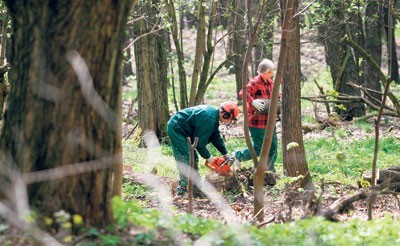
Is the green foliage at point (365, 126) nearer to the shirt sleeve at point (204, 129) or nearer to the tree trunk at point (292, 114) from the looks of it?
the tree trunk at point (292, 114)

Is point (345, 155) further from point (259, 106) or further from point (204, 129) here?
point (204, 129)

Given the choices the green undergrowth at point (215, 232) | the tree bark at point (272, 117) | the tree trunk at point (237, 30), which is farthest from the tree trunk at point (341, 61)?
the green undergrowth at point (215, 232)

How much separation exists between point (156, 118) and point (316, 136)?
12.3ft

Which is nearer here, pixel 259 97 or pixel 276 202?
pixel 276 202

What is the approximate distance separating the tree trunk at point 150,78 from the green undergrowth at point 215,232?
10110mm

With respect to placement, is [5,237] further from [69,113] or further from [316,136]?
[316,136]

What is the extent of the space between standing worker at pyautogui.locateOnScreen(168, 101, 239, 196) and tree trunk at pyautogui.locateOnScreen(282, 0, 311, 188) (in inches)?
35.7

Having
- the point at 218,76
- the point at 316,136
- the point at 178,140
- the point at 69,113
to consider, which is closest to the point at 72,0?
the point at 69,113

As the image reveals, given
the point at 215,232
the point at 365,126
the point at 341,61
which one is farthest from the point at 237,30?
the point at 215,232

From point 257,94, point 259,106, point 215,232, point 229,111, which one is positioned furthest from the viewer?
point 257,94

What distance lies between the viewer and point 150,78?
16406mm

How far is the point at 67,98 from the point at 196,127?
17.3 ft

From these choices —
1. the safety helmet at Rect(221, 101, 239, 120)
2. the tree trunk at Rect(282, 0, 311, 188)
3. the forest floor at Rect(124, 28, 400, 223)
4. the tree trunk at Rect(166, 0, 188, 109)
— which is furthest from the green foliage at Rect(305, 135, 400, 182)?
the tree trunk at Rect(166, 0, 188, 109)

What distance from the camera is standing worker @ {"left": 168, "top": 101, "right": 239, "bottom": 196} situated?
34.9ft
